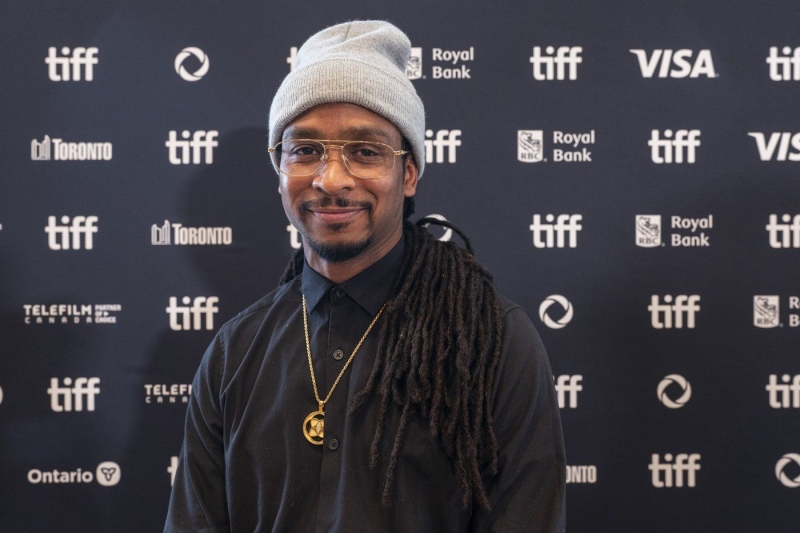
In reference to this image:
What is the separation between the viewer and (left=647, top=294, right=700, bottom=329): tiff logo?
2.11 meters

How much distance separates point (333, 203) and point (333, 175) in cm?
5

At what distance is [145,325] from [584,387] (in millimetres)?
1298

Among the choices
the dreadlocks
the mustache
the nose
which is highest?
the nose

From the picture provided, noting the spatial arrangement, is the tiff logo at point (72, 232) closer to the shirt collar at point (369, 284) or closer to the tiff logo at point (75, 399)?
the tiff logo at point (75, 399)

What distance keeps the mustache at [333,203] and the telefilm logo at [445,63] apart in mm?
858

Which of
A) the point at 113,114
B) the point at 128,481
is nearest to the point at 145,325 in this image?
the point at 128,481

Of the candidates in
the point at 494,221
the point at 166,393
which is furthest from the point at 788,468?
the point at 166,393

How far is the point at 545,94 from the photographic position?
2.11 m

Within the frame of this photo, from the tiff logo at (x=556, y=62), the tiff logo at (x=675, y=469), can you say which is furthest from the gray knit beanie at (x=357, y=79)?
the tiff logo at (x=675, y=469)

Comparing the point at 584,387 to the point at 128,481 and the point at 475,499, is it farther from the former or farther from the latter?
the point at 128,481

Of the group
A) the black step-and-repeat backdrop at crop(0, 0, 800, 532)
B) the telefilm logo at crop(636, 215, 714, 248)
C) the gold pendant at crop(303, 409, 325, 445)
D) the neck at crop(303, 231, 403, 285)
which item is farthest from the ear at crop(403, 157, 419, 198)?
the telefilm logo at crop(636, 215, 714, 248)

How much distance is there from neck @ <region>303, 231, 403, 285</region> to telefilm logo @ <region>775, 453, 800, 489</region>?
1.43 m

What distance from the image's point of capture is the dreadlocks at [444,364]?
132cm

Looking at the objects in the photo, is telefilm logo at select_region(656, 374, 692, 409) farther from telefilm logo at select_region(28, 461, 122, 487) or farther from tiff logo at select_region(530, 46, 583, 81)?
telefilm logo at select_region(28, 461, 122, 487)
